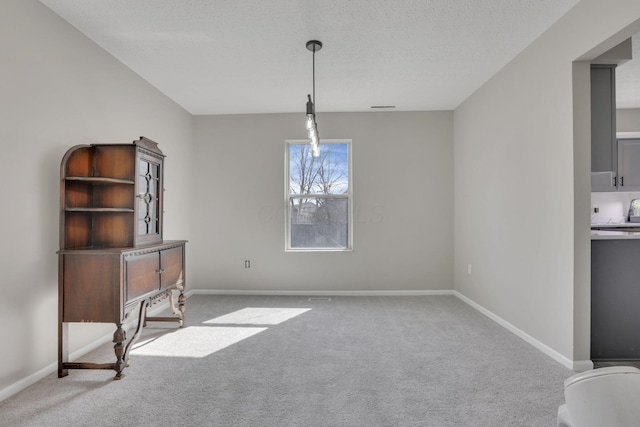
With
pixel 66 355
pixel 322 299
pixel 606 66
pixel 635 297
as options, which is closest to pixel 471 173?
pixel 606 66

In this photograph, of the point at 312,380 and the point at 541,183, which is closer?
the point at 312,380

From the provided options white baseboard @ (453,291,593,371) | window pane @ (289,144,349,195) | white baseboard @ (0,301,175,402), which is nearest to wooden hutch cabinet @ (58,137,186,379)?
white baseboard @ (0,301,175,402)

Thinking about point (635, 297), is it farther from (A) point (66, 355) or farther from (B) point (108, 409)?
(A) point (66, 355)

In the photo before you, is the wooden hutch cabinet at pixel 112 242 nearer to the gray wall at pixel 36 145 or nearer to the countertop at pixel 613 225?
the gray wall at pixel 36 145

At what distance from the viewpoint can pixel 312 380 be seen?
2.26m

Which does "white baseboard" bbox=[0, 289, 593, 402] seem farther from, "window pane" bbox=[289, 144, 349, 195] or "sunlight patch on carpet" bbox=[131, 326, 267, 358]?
"window pane" bbox=[289, 144, 349, 195]

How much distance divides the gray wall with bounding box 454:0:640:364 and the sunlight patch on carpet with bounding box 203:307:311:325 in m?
2.25

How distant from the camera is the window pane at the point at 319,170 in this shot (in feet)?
16.0

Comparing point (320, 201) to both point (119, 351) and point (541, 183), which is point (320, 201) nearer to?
point (541, 183)

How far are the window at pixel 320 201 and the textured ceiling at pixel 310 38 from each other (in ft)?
3.21

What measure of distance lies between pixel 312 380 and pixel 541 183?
2418 mm

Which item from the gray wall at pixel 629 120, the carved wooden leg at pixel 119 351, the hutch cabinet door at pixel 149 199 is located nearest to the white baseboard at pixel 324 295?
the carved wooden leg at pixel 119 351

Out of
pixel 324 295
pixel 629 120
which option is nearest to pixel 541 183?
pixel 324 295

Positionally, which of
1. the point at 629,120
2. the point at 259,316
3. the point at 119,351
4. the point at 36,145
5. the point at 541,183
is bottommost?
the point at 259,316
